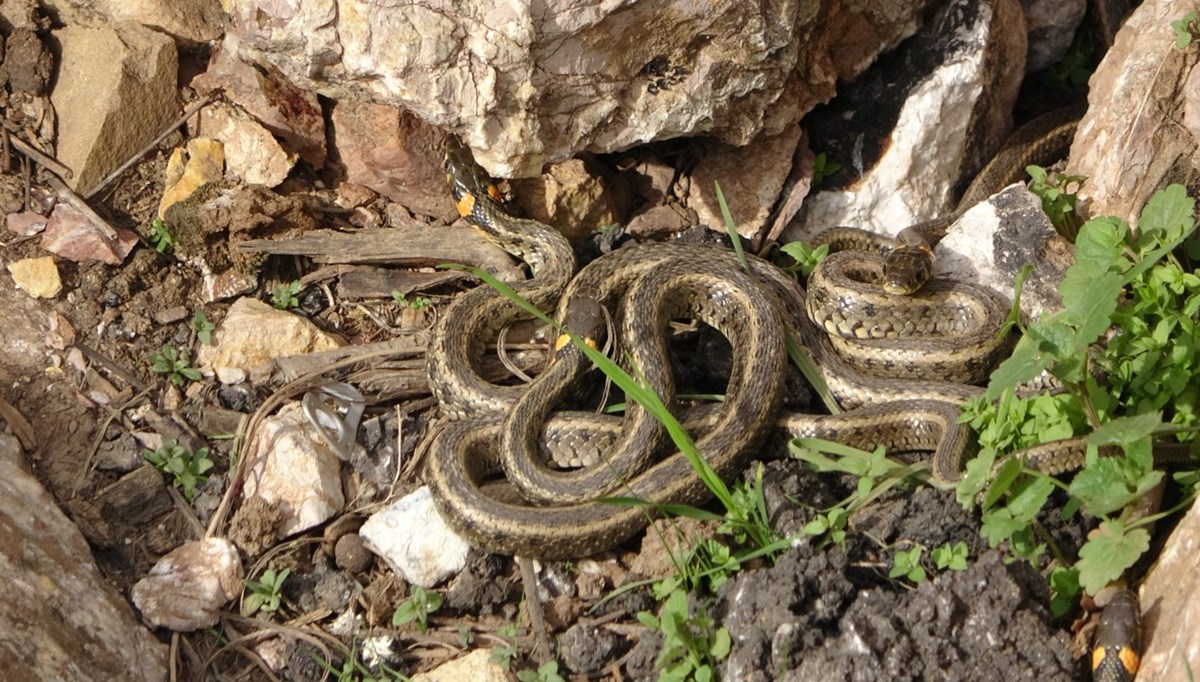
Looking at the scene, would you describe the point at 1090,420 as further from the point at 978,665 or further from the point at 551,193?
the point at 551,193

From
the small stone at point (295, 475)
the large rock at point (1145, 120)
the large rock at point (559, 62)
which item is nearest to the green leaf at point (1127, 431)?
the large rock at point (1145, 120)

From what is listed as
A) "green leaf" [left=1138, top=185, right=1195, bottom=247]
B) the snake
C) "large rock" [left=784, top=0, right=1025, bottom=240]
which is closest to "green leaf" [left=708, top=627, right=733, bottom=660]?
the snake

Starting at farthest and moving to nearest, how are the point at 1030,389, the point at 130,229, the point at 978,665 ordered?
the point at 130,229 → the point at 1030,389 → the point at 978,665

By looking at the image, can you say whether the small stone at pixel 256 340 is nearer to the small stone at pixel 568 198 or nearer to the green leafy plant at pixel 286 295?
the green leafy plant at pixel 286 295

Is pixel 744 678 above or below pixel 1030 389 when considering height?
below

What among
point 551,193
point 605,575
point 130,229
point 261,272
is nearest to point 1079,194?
point 551,193

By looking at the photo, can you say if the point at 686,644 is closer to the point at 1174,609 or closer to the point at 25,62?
the point at 1174,609

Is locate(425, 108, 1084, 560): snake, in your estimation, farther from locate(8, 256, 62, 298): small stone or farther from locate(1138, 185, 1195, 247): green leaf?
locate(8, 256, 62, 298): small stone
